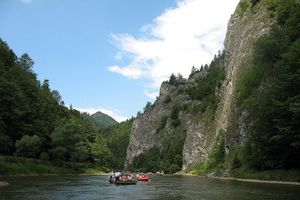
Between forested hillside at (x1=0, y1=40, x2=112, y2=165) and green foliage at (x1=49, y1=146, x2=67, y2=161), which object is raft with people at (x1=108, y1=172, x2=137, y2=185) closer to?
forested hillside at (x1=0, y1=40, x2=112, y2=165)

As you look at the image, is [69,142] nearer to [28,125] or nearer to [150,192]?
[28,125]

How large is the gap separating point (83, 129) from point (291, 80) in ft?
339

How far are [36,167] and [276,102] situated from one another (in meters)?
54.9

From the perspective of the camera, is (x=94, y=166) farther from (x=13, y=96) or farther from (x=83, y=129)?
(x=13, y=96)

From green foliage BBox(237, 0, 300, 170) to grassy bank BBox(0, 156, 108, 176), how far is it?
44053 millimetres

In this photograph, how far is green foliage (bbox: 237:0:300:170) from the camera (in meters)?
71.2

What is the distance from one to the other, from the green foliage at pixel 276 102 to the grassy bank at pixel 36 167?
145 ft

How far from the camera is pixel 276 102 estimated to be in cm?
7262

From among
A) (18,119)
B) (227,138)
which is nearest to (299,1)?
(227,138)

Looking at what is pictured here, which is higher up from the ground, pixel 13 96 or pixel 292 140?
pixel 13 96

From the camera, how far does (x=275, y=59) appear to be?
99562 millimetres

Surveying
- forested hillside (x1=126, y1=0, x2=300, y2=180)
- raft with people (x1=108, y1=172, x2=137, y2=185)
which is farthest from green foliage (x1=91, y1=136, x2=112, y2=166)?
raft with people (x1=108, y1=172, x2=137, y2=185)

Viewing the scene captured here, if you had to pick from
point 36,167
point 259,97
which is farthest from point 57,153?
point 259,97

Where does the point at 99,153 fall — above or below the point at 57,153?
above
